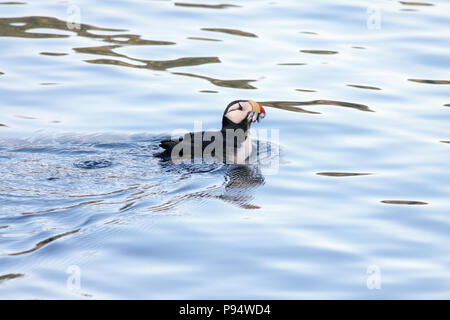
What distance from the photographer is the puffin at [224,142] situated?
27.1ft

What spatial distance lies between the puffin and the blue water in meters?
0.17

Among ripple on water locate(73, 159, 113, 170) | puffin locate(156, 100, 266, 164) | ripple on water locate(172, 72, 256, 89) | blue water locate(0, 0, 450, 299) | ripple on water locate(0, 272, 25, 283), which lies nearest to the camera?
ripple on water locate(0, 272, 25, 283)

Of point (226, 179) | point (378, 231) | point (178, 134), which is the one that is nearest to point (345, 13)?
point (178, 134)

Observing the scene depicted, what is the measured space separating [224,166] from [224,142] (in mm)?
267

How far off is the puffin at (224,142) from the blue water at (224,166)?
6.7 inches

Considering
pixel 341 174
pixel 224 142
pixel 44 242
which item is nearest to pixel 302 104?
pixel 224 142

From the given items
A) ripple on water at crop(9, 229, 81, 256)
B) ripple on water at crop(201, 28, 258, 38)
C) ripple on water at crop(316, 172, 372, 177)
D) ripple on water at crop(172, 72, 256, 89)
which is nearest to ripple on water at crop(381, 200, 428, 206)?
ripple on water at crop(316, 172, 372, 177)

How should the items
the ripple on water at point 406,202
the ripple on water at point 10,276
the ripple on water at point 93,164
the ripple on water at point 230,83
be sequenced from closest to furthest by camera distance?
the ripple on water at point 10,276, the ripple on water at point 406,202, the ripple on water at point 93,164, the ripple on water at point 230,83

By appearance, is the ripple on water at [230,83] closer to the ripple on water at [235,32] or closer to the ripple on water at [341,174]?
the ripple on water at [235,32]

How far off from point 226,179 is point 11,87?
4022mm

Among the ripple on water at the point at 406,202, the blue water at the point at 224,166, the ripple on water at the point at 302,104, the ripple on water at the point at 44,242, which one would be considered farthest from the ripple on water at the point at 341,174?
Answer: the ripple on water at the point at 44,242

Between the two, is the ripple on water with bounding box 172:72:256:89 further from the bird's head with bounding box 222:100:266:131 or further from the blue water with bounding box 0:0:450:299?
the bird's head with bounding box 222:100:266:131

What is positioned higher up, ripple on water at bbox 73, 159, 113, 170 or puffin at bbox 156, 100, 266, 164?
puffin at bbox 156, 100, 266, 164

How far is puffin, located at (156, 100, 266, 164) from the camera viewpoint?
827 centimetres
